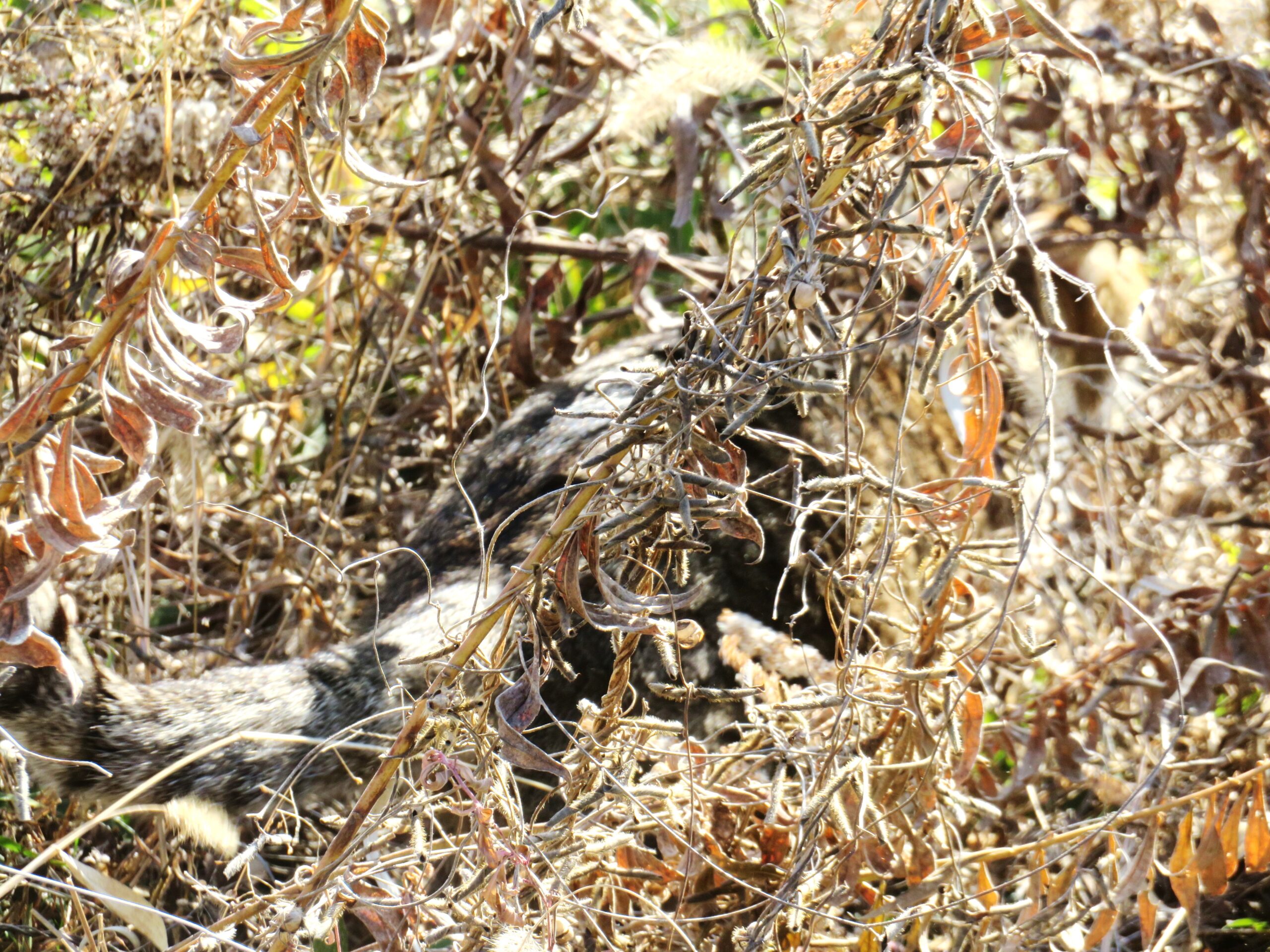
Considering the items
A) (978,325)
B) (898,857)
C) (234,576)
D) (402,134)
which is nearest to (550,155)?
(402,134)

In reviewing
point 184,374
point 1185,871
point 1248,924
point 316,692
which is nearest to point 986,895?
point 1185,871


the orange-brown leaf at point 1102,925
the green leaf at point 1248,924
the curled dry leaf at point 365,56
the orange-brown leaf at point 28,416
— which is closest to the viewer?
the orange-brown leaf at point 28,416

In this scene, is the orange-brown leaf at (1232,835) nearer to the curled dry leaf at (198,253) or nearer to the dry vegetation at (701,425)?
the dry vegetation at (701,425)

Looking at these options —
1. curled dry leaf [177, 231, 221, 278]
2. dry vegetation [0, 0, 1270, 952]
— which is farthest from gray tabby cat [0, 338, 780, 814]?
curled dry leaf [177, 231, 221, 278]

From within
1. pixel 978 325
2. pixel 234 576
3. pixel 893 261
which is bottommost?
pixel 234 576

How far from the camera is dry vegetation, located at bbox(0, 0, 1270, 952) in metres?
1.02

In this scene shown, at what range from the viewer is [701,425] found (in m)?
1.02

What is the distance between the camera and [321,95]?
947 millimetres

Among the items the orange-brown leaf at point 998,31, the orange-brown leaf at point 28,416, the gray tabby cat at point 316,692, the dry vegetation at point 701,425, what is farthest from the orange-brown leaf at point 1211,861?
the orange-brown leaf at point 28,416

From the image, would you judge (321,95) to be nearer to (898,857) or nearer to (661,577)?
(661,577)

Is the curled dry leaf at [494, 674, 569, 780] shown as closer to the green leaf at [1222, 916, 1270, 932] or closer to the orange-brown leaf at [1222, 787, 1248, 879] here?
the orange-brown leaf at [1222, 787, 1248, 879]

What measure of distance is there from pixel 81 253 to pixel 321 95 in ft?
5.39

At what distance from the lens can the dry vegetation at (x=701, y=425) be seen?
102 cm

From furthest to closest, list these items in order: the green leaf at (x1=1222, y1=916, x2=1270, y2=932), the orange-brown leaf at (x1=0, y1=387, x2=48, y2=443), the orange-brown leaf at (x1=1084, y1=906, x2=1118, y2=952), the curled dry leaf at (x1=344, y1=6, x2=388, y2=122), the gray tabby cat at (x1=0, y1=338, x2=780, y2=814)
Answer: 1. the green leaf at (x1=1222, y1=916, x2=1270, y2=932)
2. the gray tabby cat at (x1=0, y1=338, x2=780, y2=814)
3. the orange-brown leaf at (x1=1084, y1=906, x2=1118, y2=952)
4. the curled dry leaf at (x1=344, y1=6, x2=388, y2=122)
5. the orange-brown leaf at (x1=0, y1=387, x2=48, y2=443)
